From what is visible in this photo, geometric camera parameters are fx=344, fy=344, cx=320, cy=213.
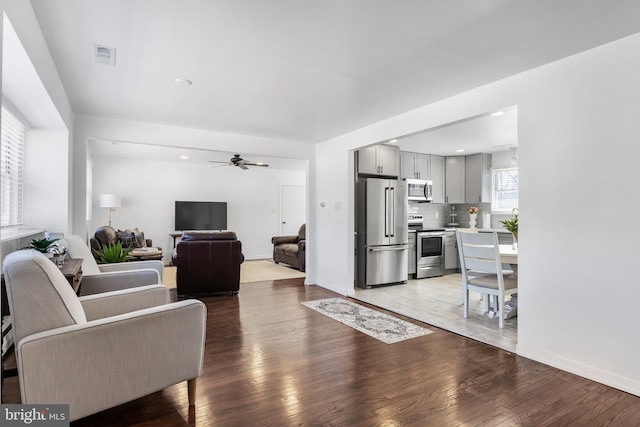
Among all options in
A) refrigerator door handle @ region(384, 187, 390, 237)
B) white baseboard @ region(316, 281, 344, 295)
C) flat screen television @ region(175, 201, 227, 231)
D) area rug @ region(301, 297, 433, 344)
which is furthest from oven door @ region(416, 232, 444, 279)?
flat screen television @ region(175, 201, 227, 231)

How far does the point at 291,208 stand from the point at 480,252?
634cm

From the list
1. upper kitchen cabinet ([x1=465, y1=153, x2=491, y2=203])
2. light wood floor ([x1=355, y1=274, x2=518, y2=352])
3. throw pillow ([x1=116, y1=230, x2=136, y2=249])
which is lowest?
light wood floor ([x1=355, y1=274, x2=518, y2=352])

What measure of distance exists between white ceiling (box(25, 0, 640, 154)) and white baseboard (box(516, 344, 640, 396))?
2267 mm

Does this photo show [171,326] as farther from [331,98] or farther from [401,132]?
[401,132]

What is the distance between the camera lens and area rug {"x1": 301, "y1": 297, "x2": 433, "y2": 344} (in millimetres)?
3361

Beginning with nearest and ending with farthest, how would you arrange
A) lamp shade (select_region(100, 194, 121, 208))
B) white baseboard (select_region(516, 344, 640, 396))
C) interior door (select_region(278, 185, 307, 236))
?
white baseboard (select_region(516, 344, 640, 396)) → lamp shade (select_region(100, 194, 121, 208)) → interior door (select_region(278, 185, 307, 236))

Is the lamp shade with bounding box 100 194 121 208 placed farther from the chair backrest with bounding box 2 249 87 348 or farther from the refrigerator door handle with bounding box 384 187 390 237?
the chair backrest with bounding box 2 249 87 348

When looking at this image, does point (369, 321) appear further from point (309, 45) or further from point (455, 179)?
point (455, 179)

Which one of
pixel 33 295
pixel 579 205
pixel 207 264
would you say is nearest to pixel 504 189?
pixel 579 205

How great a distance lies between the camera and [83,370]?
5.47 ft

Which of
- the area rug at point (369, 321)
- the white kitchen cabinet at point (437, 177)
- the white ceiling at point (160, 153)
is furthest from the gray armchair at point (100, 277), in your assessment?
the white kitchen cabinet at point (437, 177)

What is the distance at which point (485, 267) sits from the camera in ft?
12.2

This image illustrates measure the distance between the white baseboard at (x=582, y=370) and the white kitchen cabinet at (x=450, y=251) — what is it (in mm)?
3700

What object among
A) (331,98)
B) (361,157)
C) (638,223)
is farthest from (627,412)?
(361,157)
